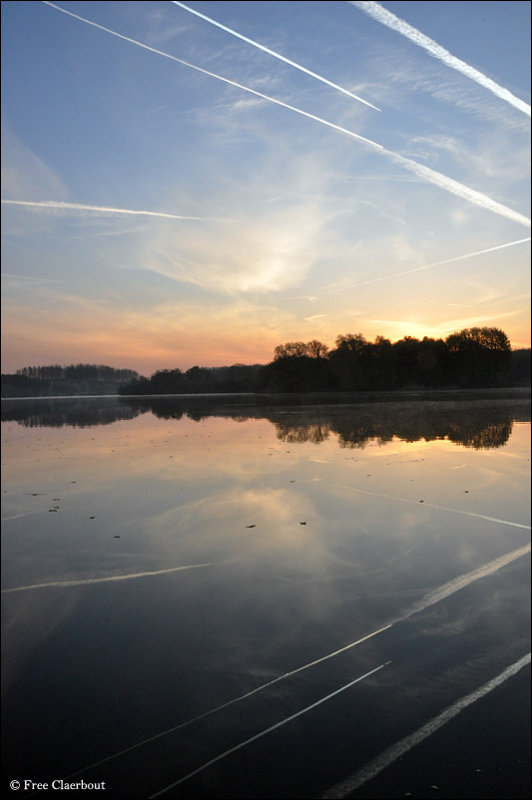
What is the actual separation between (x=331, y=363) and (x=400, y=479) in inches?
2987

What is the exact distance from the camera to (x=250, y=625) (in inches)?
187

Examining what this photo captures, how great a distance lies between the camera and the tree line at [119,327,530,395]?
8100cm

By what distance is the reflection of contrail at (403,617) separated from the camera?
3.43 meters

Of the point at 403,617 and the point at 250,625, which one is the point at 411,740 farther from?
the point at 250,625

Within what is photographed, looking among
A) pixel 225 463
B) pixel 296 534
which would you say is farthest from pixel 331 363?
pixel 296 534

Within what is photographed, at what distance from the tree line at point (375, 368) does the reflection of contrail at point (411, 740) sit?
75969mm

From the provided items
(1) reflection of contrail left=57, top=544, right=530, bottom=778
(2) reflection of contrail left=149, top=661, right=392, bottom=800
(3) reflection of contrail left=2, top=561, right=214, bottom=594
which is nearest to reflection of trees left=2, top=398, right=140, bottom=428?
(3) reflection of contrail left=2, top=561, right=214, bottom=594

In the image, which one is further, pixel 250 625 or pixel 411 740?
pixel 250 625

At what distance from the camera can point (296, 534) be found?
7.11 meters

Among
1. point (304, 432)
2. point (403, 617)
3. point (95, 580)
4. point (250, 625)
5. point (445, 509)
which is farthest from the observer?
point (304, 432)

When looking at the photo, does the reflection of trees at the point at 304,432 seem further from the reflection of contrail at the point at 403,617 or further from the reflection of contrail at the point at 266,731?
the reflection of contrail at the point at 266,731

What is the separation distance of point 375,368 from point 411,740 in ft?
277

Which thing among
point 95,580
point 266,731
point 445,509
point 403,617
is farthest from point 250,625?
point 445,509

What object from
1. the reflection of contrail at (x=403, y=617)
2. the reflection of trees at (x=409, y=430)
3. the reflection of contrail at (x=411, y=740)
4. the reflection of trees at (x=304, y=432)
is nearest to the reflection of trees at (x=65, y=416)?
the reflection of trees at (x=304, y=432)
